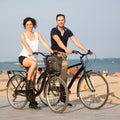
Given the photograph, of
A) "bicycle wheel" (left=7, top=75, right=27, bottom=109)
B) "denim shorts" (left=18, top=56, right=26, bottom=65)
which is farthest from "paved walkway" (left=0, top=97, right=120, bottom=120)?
"denim shorts" (left=18, top=56, right=26, bottom=65)

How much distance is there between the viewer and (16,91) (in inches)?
369

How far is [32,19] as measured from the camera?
9.27 m

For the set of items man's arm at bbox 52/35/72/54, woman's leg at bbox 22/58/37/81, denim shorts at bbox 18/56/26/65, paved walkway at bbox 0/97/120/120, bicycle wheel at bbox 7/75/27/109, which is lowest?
paved walkway at bbox 0/97/120/120

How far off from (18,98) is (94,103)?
172 cm

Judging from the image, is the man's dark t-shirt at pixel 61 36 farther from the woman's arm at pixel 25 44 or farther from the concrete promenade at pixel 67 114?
the concrete promenade at pixel 67 114

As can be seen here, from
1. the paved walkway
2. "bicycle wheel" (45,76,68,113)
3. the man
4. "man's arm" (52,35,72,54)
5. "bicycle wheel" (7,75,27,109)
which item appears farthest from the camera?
"bicycle wheel" (7,75,27,109)

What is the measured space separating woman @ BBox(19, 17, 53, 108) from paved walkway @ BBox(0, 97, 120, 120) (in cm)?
44

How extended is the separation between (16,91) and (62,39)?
1.37 meters

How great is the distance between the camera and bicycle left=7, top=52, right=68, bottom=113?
8628 mm

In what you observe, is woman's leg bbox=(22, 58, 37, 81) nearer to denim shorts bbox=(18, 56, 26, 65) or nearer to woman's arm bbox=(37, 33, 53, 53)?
denim shorts bbox=(18, 56, 26, 65)

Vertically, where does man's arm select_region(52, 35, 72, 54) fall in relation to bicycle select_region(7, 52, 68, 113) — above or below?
above

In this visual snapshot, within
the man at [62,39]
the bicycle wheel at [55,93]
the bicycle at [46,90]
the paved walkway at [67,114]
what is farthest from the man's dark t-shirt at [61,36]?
the paved walkway at [67,114]

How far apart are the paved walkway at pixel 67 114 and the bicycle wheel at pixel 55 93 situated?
0.48 feet

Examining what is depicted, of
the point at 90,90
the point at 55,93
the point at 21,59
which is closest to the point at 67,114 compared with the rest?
the point at 55,93
